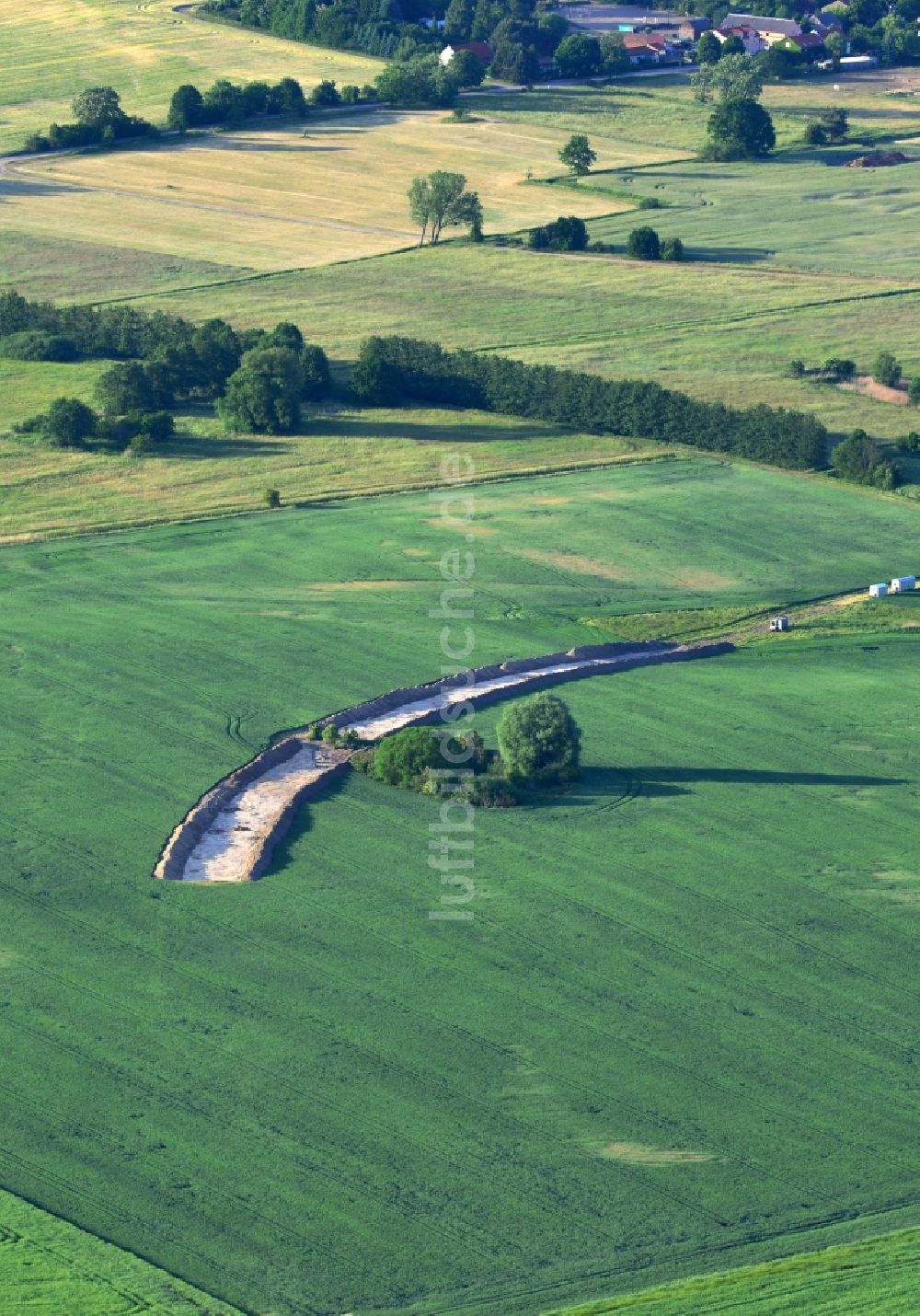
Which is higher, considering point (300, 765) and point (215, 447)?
point (215, 447)

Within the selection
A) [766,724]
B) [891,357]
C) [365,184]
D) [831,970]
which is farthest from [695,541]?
[365,184]

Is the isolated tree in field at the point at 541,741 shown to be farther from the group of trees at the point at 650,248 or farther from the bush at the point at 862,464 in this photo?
the group of trees at the point at 650,248

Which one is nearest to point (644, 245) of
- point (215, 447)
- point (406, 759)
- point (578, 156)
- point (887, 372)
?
point (578, 156)

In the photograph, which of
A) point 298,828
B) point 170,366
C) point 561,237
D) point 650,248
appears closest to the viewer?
point 298,828

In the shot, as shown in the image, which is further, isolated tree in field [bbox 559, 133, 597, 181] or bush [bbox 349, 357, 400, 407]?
isolated tree in field [bbox 559, 133, 597, 181]

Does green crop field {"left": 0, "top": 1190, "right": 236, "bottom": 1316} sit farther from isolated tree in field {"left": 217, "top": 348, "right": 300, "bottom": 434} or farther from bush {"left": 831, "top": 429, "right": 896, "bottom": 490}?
isolated tree in field {"left": 217, "top": 348, "right": 300, "bottom": 434}

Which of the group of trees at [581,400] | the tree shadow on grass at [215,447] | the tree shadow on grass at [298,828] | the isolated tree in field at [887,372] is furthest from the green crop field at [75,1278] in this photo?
the isolated tree in field at [887,372]

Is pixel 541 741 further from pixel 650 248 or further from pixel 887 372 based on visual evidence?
pixel 650 248

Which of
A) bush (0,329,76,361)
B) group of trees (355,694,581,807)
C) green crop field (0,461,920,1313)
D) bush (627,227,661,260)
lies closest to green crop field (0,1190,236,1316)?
green crop field (0,461,920,1313)
